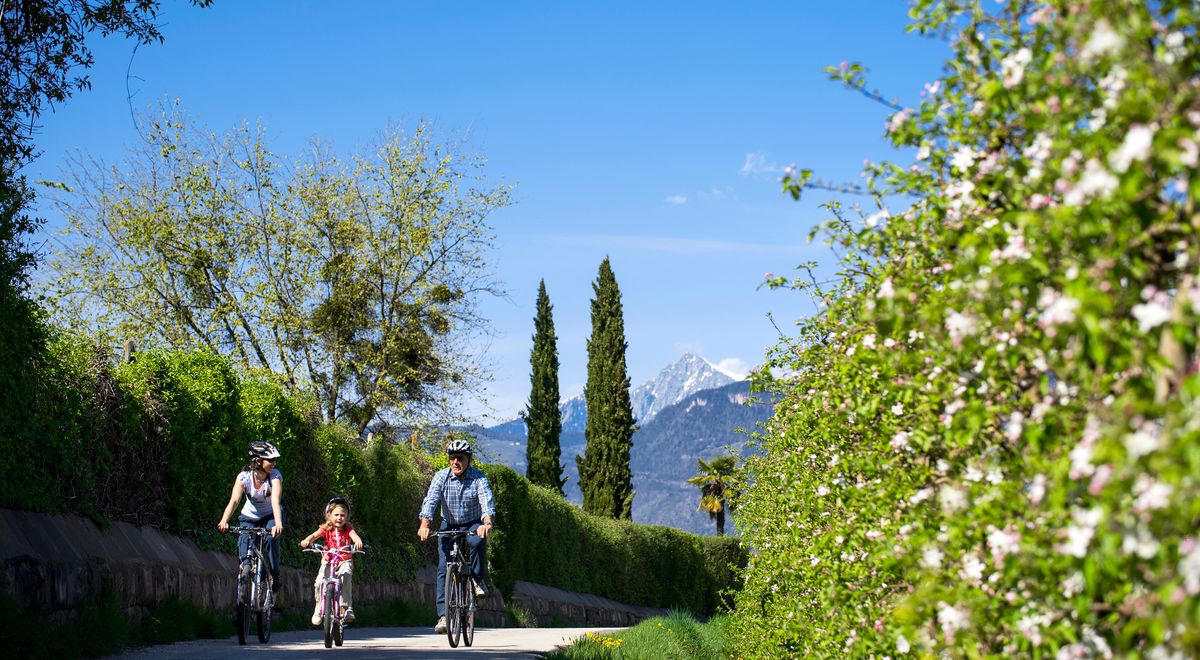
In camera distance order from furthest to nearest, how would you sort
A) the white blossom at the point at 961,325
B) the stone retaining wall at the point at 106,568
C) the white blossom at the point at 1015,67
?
the stone retaining wall at the point at 106,568
the white blossom at the point at 1015,67
the white blossom at the point at 961,325

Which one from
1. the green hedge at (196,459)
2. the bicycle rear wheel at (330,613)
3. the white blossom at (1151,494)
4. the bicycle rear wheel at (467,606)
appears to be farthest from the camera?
the bicycle rear wheel at (467,606)

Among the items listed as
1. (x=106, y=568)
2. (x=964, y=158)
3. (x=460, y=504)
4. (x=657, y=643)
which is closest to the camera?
(x=964, y=158)

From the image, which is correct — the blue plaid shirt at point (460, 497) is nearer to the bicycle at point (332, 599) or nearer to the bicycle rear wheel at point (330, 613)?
the bicycle at point (332, 599)

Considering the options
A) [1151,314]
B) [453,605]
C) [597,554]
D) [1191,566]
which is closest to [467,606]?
[453,605]

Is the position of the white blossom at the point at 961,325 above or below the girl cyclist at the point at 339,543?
above

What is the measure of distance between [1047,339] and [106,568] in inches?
403

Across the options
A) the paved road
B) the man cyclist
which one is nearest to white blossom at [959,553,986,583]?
the paved road

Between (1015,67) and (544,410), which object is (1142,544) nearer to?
(1015,67)

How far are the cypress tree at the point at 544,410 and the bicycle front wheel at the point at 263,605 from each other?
42.6m

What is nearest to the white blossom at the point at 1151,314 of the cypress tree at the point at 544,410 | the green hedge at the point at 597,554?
the green hedge at the point at 597,554

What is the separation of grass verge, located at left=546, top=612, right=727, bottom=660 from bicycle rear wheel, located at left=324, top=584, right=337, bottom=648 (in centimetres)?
223

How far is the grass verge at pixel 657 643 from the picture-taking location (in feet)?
41.0

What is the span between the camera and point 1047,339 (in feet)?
10.3

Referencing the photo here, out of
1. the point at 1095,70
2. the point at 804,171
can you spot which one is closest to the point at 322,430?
the point at 804,171
